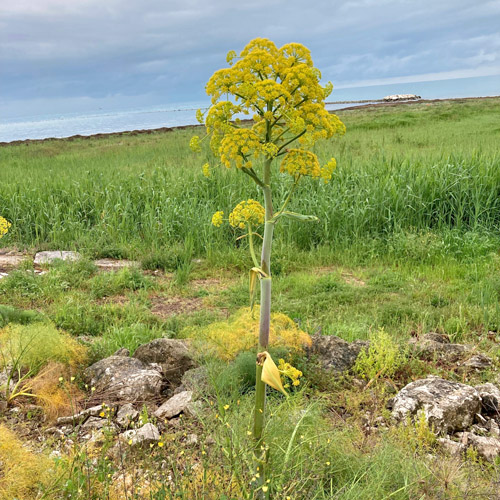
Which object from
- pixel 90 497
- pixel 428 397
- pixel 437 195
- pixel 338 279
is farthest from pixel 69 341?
pixel 437 195

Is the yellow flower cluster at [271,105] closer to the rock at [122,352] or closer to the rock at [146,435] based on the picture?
the rock at [146,435]

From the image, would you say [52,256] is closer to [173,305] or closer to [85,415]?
[173,305]

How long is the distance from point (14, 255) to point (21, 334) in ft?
14.3

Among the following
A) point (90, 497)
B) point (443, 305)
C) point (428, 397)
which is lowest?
point (443, 305)

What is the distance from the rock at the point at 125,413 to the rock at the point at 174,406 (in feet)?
0.43

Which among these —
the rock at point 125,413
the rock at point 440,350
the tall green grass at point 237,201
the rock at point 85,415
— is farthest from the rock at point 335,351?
the tall green grass at point 237,201

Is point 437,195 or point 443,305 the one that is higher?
point 437,195

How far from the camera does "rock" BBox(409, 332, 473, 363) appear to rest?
3.72 m

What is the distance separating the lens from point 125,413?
2.85 metres

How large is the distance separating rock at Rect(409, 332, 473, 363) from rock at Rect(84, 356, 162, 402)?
6.65 feet

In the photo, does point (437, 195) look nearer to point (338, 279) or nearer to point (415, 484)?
point (338, 279)

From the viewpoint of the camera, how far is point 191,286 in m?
5.96

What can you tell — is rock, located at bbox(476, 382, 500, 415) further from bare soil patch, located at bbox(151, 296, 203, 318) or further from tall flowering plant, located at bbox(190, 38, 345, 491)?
bare soil patch, located at bbox(151, 296, 203, 318)

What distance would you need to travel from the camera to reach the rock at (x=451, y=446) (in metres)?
2.44
